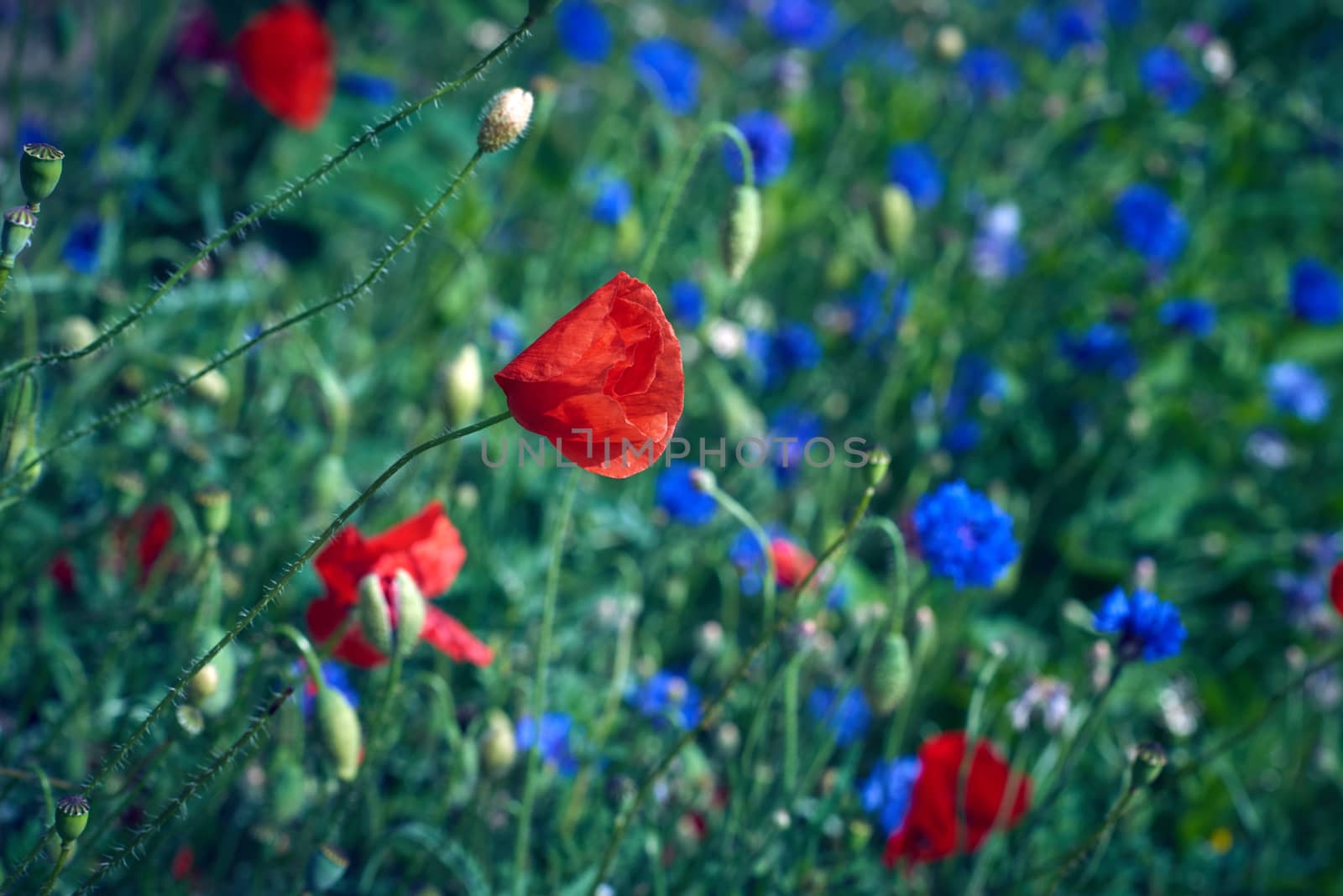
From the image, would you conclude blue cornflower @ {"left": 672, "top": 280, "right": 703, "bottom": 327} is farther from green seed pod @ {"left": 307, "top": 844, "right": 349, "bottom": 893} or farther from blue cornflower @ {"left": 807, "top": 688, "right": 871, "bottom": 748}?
green seed pod @ {"left": 307, "top": 844, "right": 349, "bottom": 893}

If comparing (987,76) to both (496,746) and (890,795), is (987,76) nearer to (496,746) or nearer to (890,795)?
(890,795)

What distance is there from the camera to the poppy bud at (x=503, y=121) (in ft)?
2.73

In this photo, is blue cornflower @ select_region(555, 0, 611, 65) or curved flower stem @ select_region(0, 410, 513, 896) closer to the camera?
curved flower stem @ select_region(0, 410, 513, 896)

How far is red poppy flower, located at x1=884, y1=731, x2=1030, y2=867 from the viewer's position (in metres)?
1.34

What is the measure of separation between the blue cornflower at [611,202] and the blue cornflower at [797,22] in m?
1.04

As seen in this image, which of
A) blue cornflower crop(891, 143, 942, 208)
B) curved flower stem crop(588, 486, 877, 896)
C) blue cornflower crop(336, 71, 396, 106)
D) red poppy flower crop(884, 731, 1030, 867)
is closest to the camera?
curved flower stem crop(588, 486, 877, 896)

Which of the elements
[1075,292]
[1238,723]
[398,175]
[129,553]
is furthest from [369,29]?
[1238,723]

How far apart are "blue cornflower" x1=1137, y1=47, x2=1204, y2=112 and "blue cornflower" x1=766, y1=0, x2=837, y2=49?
83 cm

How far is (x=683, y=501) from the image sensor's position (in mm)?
1689

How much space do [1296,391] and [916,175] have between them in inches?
37.2

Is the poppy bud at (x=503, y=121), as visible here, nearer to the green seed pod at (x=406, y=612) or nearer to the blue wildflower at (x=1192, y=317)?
the green seed pod at (x=406, y=612)

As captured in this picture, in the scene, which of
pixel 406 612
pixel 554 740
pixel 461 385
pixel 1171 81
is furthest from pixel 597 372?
pixel 1171 81

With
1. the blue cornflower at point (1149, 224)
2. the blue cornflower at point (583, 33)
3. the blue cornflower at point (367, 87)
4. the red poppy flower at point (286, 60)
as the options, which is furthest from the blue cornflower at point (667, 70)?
the blue cornflower at point (1149, 224)

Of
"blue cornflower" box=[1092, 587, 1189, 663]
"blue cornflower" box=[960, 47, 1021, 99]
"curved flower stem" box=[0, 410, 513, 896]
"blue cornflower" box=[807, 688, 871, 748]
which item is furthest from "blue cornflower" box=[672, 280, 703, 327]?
"curved flower stem" box=[0, 410, 513, 896]
